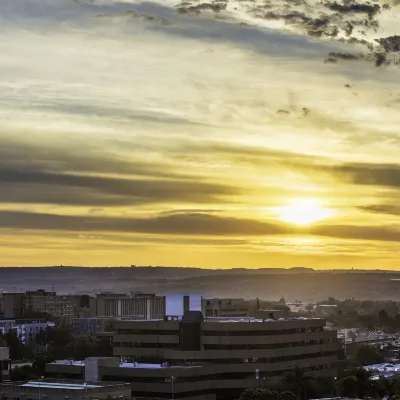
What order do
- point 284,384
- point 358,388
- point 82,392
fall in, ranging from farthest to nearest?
point 284,384 → point 358,388 → point 82,392

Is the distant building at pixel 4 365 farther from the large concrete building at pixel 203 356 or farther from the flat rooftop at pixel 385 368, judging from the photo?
the flat rooftop at pixel 385 368

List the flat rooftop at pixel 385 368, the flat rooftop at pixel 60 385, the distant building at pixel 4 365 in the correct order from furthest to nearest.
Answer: the flat rooftop at pixel 385 368, the distant building at pixel 4 365, the flat rooftop at pixel 60 385

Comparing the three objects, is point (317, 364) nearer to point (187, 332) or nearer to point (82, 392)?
point (187, 332)

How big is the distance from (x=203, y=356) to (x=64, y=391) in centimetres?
3668

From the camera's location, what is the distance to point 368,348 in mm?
180875

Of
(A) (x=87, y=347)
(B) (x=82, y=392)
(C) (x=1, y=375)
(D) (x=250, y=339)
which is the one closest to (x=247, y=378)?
(D) (x=250, y=339)

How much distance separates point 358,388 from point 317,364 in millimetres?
31879

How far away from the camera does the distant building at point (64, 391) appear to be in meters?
102

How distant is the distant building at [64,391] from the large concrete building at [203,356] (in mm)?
18889

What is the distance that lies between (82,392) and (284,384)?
32.3 m

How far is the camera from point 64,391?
103 meters

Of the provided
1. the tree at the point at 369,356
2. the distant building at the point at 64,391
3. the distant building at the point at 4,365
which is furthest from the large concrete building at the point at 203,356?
the tree at the point at 369,356

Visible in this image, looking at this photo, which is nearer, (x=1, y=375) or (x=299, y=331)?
(x=1, y=375)

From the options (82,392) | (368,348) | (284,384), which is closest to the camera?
(82,392)
